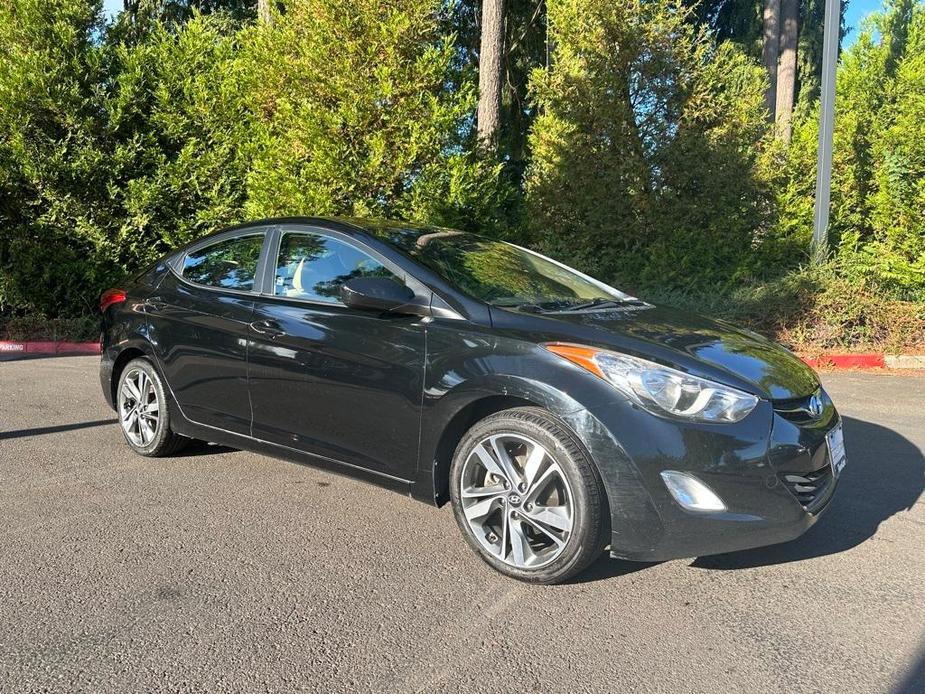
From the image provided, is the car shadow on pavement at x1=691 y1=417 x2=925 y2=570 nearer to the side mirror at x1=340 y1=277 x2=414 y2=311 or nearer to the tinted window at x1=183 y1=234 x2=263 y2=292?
the side mirror at x1=340 y1=277 x2=414 y2=311

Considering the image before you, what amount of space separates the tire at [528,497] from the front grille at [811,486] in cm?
76

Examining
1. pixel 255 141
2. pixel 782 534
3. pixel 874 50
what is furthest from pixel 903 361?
pixel 255 141

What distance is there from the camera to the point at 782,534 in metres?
3.10

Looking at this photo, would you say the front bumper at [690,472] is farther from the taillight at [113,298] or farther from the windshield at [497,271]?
the taillight at [113,298]

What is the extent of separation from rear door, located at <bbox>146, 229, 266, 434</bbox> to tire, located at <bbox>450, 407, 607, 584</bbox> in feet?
5.01

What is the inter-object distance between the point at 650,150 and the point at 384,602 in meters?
9.87

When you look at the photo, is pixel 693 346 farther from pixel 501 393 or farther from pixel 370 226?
pixel 370 226

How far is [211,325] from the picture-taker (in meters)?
4.45

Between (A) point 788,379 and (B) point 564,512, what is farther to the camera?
(A) point 788,379

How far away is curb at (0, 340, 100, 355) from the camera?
10711 mm

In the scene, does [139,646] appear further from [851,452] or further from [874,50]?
[874,50]

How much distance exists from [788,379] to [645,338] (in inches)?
27.5

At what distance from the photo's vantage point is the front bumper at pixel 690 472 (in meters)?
2.97

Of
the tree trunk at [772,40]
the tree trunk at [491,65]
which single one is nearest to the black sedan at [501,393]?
the tree trunk at [491,65]
